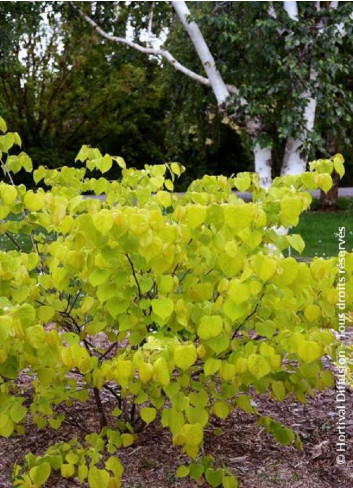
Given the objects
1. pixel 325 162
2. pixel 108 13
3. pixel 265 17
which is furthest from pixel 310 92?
pixel 325 162

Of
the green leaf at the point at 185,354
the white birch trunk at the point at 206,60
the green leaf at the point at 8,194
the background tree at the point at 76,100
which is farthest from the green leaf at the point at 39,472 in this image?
the background tree at the point at 76,100

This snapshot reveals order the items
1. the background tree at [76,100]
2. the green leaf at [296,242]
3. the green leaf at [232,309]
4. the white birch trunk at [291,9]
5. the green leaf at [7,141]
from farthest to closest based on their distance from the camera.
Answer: the background tree at [76,100] < the white birch trunk at [291,9] < the green leaf at [7,141] < the green leaf at [296,242] < the green leaf at [232,309]

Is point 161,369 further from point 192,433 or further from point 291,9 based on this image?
point 291,9

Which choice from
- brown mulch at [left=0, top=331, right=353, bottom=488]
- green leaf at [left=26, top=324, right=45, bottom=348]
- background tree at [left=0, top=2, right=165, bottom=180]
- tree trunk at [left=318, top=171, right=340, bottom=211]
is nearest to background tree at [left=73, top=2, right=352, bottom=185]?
brown mulch at [left=0, top=331, right=353, bottom=488]

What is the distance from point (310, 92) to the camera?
8.28 metres

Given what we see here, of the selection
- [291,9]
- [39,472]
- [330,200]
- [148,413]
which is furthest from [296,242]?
[330,200]

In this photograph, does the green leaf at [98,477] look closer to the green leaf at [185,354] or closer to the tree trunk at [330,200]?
the green leaf at [185,354]

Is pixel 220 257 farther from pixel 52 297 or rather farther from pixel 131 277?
pixel 52 297

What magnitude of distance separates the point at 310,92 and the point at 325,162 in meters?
5.91

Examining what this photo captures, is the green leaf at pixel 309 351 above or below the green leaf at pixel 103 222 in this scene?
below

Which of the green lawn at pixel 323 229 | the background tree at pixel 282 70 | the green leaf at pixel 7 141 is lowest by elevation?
the green lawn at pixel 323 229

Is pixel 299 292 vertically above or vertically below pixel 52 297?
above

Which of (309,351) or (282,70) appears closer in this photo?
(309,351)

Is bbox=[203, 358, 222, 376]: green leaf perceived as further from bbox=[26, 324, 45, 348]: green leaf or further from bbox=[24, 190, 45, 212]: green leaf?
bbox=[24, 190, 45, 212]: green leaf
